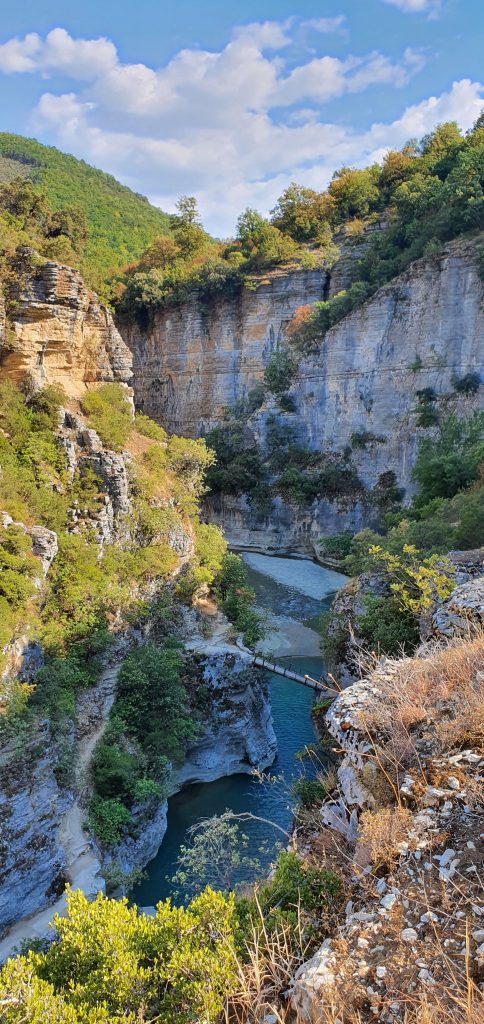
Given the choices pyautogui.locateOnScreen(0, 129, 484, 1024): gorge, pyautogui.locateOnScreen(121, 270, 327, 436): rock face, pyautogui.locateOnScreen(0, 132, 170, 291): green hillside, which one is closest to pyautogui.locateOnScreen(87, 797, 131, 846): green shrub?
pyautogui.locateOnScreen(0, 129, 484, 1024): gorge

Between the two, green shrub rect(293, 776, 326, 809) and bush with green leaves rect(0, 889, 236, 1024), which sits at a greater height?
bush with green leaves rect(0, 889, 236, 1024)

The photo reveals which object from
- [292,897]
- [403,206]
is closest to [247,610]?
[292,897]

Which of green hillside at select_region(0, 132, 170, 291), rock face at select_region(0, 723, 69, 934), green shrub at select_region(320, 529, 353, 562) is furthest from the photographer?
green hillside at select_region(0, 132, 170, 291)

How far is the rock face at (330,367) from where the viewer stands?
91.0 feet

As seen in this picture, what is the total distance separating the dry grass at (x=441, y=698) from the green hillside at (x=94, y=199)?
135ft

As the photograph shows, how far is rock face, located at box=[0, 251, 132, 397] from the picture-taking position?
1678 centimetres

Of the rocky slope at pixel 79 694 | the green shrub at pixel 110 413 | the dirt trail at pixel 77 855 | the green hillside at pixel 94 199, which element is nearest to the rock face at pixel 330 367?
the green hillside at pixel 94 199

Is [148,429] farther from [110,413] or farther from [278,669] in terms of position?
[278,669]

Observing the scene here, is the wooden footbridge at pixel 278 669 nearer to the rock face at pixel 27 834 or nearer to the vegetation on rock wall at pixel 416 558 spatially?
the vegetation on rock wall at pixel 416 558

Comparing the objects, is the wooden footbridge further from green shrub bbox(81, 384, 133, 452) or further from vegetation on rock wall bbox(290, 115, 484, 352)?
vegetation on rock wall bbox(290, 115, 484, 352)

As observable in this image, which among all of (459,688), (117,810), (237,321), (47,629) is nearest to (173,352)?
(237,321)

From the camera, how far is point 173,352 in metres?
39.1

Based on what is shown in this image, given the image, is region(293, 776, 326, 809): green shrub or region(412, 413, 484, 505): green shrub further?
region(412, 413, 484, 505): green shrub

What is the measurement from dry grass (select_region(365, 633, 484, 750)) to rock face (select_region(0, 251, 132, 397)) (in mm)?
14823
